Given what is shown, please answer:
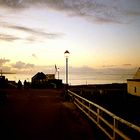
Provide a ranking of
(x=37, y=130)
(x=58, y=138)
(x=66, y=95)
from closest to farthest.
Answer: (x=58, y=138), (x=37, y=130), (x=66, y=95)

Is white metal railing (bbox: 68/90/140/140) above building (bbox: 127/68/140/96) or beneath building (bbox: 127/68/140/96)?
beneath

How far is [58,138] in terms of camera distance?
1230cm

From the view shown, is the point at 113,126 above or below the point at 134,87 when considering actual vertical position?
below

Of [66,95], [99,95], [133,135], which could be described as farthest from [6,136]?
[99,95]

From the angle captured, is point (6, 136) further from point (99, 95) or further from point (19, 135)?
point (99, 95)

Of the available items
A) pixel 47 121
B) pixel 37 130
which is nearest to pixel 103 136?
pixel 37 130

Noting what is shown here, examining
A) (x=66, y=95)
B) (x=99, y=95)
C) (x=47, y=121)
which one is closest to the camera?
(x=47, y=121)

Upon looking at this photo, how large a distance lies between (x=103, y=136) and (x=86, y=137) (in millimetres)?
648

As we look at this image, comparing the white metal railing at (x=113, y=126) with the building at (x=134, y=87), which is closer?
the white metal railing at (x=113, y=126)

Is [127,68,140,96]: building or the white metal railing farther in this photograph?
[127,68,140,96]: building

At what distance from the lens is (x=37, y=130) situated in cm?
1423

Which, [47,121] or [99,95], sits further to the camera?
[99,95]

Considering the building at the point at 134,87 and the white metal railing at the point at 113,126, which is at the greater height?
the building at the point at 134,87

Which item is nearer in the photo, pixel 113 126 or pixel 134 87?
pixel 113 126
